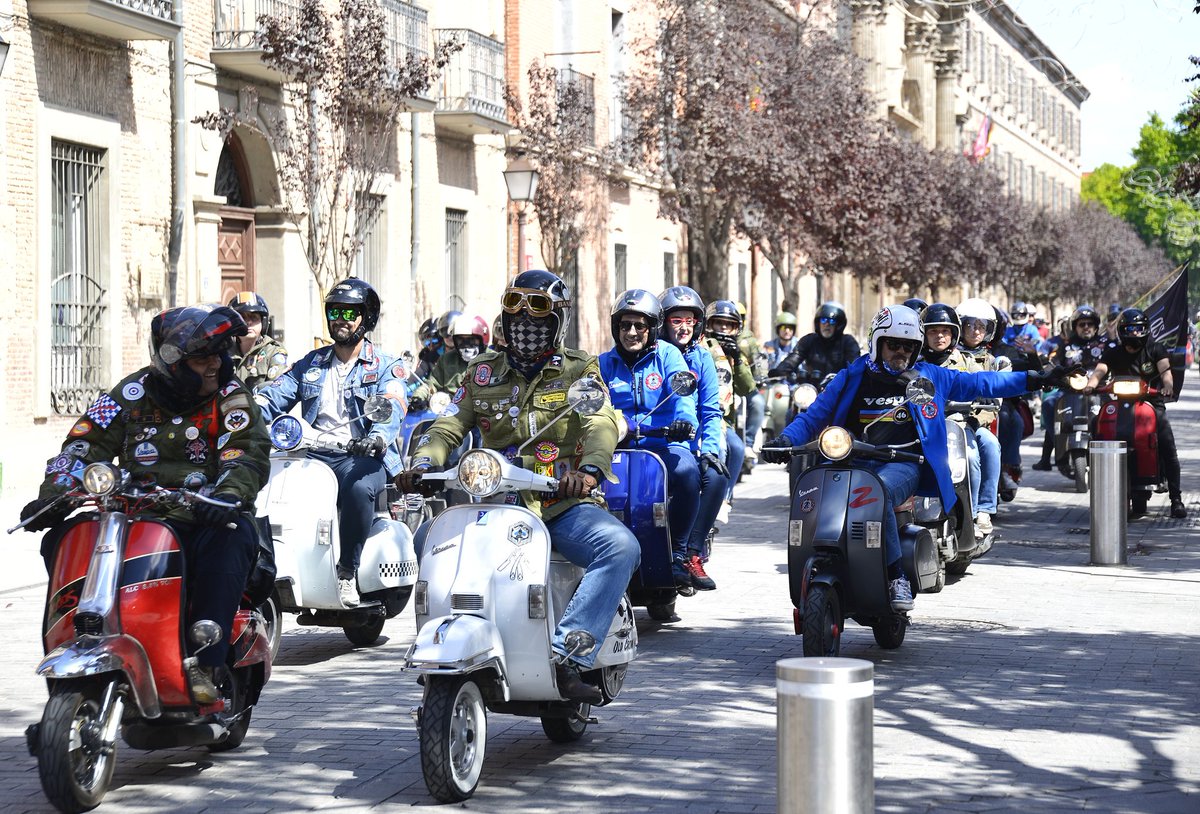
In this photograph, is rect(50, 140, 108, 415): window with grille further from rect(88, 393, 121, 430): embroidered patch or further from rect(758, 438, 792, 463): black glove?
rect(88, 393, 121, 430): embroidered patch

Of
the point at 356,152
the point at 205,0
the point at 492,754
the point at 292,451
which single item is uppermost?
the point at 205,0

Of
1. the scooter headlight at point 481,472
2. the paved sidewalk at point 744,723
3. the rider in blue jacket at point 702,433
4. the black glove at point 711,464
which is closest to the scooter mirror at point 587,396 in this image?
the scooter headlight at point 481,472

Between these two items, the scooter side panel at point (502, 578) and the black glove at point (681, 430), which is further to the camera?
the black glove at point (681, 430)

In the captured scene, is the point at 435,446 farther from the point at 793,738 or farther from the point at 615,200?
the point at 615,200

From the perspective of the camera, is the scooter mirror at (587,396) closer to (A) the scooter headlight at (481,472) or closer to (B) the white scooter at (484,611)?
(B) the white scooter at (484,611)

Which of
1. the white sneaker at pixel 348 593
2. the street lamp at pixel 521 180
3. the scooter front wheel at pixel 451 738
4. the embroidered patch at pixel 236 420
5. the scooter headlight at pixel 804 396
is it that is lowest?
the scooter front wheel at pixel 451 738

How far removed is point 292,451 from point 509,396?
2.31 m

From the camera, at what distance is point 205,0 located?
65.9ft

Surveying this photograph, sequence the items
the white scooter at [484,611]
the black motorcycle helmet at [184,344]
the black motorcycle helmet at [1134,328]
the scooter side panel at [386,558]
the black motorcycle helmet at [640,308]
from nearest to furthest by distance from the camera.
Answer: the white scooter at [484,611], the black motorcycle helmet at [184,344], the scooter side panel at [386,558], the black motorcycle helmet at [640,308], the black motorcycle helmet at [1134,328]

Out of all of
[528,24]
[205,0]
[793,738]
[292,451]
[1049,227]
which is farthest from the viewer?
[1049,227]

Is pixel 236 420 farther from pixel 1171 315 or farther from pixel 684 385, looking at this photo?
pixel 1171 315

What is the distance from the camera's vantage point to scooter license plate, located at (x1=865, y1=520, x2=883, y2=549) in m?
7.99

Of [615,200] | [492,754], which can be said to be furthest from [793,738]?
[615,200]

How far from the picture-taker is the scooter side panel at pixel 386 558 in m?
8.40
